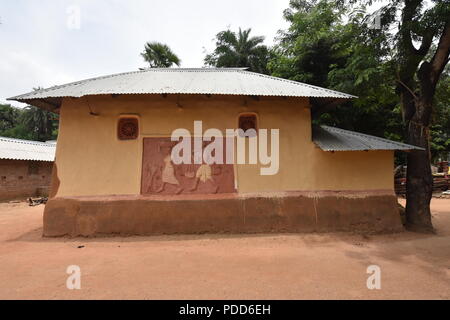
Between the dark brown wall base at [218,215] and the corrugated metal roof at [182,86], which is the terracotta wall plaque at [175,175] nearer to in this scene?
the dark brown wall base at [218,215]

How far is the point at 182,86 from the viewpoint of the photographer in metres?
6.87

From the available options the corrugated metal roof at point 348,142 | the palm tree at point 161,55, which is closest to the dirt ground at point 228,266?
the corrugated metal roof at point 348,142

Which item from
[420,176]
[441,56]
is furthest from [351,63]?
[420,176]

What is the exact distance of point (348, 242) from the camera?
6090 millimetres

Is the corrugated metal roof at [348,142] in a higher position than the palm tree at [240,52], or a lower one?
lower

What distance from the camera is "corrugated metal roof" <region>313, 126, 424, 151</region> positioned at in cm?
661

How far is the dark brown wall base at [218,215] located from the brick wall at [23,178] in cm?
1095

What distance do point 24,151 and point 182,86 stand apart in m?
15.0

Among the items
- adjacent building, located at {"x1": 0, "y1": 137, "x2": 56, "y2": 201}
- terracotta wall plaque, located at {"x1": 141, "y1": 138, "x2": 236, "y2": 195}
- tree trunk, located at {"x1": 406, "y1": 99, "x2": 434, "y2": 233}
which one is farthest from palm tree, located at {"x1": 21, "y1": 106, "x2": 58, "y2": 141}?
tree trunk, located at {"x1": 406, "y1": 99, "x2": 434, "y2": 233}

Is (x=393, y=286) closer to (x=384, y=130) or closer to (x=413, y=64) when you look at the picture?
(x=413, y=64)

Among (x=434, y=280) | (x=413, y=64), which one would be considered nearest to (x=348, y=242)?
(x=434, y=280)

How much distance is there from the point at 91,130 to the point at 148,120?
176 centimetres

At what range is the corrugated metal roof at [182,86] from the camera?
21.2ft

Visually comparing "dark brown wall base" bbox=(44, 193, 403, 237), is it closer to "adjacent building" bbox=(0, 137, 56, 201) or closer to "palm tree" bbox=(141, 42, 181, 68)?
"adjacent building" bbox=(0, 137, 56, 201)
